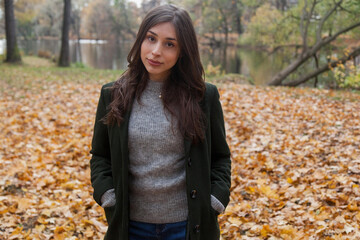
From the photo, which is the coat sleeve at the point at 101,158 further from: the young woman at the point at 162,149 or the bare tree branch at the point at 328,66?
the bare tree branch at the point at 328,66

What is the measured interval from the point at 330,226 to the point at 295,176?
1.60 m

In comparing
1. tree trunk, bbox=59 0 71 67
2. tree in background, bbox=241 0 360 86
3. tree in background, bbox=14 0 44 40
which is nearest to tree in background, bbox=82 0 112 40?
tree in background, bbox=14 0 44 40

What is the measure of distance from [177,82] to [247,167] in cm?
415

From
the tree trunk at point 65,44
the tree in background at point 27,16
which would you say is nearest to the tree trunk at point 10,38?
the tree trunk at point 65,44

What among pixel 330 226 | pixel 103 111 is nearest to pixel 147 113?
pixel 103 111

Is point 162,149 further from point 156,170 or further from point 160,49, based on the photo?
point 160,49

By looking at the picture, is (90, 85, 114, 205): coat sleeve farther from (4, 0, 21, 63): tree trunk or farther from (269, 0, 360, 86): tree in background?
(4, 0, 21, 63): tree trunk

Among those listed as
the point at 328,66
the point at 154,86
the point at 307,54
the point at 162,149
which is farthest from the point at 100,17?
the point at 162,149

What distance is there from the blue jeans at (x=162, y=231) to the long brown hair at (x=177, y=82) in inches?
20.5

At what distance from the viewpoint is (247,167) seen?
612 cm

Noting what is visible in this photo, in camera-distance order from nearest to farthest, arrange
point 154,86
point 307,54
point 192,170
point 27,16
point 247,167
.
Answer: point 192,170, point 154,86, point 247,167, point 307,54, point 27,16

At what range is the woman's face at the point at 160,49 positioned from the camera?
2084 mm

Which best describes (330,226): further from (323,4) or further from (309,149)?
(323,4)

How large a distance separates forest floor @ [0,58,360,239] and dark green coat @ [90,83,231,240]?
197cm
